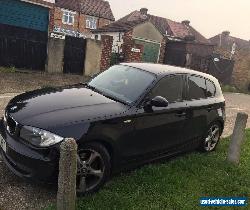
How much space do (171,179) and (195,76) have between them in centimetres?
215

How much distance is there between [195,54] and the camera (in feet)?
73.9

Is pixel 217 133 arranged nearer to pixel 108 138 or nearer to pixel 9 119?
pixel 108 138

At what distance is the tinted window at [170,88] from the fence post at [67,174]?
6.79 ft

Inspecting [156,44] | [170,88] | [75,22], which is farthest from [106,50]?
[75,22]

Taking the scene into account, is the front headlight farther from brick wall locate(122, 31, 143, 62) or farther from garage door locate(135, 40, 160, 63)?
garage door locate(135, 40, 160, 63)

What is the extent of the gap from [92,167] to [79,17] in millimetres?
40106

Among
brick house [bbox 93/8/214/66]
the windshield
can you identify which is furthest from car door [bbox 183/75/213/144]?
brick house [bbox 93/8/214/66]

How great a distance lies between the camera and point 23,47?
13844mm

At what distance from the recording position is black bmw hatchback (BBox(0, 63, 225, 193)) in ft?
13.0

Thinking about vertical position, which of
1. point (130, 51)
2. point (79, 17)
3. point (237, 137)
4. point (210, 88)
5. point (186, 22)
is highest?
point (186, 22)

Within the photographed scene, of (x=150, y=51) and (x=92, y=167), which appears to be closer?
(x=92, y=167)

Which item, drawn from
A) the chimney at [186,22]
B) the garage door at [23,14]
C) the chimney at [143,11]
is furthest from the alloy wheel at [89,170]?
the chimney at [186,22]

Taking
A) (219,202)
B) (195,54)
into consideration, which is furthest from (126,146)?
(195,54)

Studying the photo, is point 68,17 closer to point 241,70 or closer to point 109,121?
point 241,70
